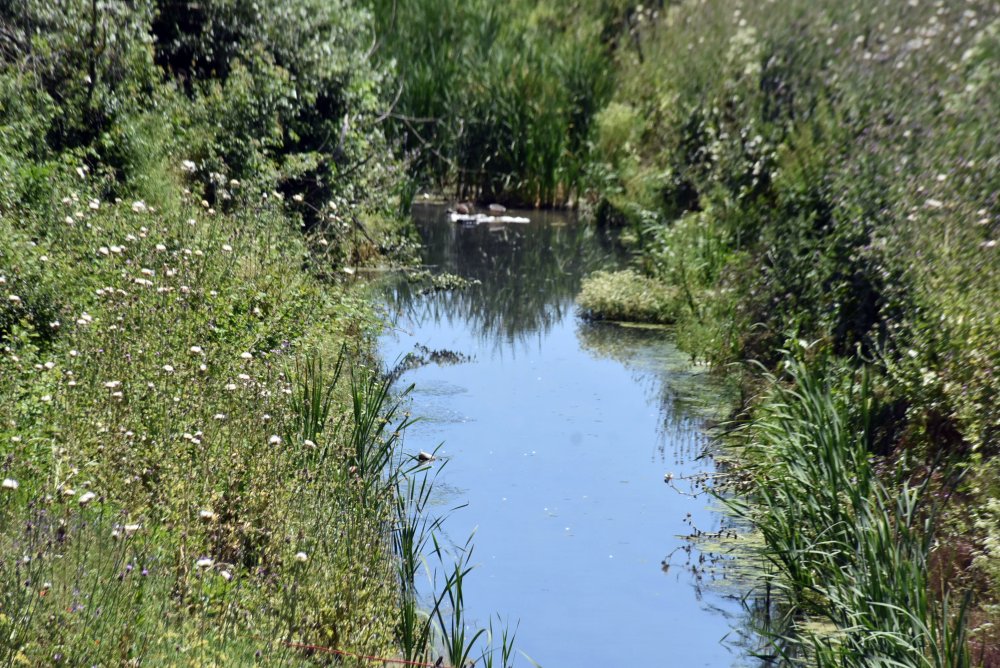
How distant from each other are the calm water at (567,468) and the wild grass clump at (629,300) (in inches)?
10.7

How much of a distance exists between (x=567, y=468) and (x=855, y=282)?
240 centimetres

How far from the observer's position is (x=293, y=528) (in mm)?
5117

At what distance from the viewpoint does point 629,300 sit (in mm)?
12500

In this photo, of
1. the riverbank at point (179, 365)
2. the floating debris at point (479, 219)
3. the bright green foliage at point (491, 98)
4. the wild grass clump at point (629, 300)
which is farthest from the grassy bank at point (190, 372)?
the bright green foliage at point (491, 98)

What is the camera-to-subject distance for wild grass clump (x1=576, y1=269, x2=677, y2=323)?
12.2 m

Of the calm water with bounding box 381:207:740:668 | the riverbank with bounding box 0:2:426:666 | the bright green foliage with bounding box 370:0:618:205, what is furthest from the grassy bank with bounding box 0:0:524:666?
the bright green foliage with bounding box 370:0:618:205

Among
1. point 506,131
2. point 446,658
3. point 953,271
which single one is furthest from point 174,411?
point 506,131

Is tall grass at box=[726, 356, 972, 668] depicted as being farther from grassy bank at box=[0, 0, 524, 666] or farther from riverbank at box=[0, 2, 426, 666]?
riverbank at box=[0, 2, 426, 666]

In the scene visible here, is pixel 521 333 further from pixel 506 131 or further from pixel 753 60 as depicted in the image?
pixel 506 131

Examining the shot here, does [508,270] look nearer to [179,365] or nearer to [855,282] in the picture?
[855,282]

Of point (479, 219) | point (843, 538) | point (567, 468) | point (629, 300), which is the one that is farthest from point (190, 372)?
point (479, 219)

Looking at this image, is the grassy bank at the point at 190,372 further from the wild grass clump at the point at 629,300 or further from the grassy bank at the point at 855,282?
the wild grass clump at the point at 629,300

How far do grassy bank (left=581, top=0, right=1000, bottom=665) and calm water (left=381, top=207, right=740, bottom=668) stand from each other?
0.52 m

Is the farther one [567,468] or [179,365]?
[567,468]
